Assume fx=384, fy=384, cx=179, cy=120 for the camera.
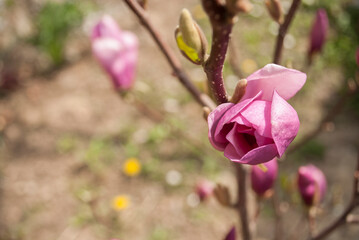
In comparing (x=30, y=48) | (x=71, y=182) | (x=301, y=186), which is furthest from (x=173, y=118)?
(x=301, y=186)

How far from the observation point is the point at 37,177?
94.9 inches

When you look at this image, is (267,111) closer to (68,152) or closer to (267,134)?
(267,134)

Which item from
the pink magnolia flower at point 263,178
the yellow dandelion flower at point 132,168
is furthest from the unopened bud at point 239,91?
the yellow dandelion flower at point 132,168

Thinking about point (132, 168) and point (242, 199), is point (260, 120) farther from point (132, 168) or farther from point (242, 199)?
point (132, 168)

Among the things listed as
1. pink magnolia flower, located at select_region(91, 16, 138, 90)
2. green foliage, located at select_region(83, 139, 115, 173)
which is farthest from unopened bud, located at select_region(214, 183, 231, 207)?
green foliage, located at select_region(83, 139, 115, 173)

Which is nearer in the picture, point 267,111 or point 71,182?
point 267,111

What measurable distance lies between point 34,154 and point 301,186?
2.04 metres

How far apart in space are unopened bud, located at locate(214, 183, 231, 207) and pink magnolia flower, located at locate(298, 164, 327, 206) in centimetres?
17

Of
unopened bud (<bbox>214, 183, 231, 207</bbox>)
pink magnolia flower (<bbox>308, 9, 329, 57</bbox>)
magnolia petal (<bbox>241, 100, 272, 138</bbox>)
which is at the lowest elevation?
unopened bud (<bbox>214, 183, 231, 207</bbox>)

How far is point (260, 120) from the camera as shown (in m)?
0.45

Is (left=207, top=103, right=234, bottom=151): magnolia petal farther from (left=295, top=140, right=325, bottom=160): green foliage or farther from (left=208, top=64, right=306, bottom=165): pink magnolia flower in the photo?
(left=295, top=140, right=325, bottom=160): green foliage

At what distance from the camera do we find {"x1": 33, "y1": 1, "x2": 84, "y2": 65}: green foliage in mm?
2936

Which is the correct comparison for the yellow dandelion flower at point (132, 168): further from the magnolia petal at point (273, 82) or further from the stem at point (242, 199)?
the magnolia petal at point (273, 82)

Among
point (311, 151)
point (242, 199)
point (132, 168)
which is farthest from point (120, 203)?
point (242, 199)
